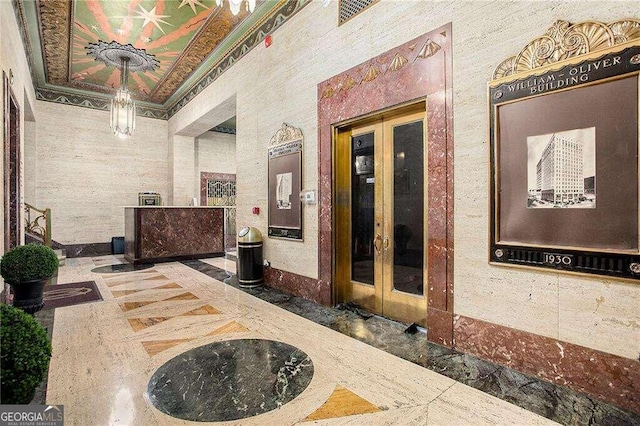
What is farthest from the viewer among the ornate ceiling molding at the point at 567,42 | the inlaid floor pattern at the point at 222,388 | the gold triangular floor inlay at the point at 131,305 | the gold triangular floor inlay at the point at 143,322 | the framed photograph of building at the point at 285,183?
the framed photograph of building at the point at 285,183

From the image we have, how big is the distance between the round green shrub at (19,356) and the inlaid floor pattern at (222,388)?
1.92 ft

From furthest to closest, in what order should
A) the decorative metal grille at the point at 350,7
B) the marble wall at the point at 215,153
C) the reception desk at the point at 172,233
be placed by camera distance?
the marble wall at the point at 215,153, the reception desk at the point at 172,233, the decorative metal grille at the point at 350,7

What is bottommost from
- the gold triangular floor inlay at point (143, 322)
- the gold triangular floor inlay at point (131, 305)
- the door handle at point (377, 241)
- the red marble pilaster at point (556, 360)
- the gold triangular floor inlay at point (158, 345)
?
the gold triangular floor inlay at point (158, 345)

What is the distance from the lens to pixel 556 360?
7.54 feet

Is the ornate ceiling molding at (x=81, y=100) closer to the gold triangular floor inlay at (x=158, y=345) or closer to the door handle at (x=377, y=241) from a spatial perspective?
the gold triangular floor inlay at (x=158, y=345)

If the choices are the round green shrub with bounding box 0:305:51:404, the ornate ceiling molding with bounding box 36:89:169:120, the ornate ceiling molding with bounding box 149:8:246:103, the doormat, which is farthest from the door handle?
the ornate ceiling molding with bounding box 36:89:169:120

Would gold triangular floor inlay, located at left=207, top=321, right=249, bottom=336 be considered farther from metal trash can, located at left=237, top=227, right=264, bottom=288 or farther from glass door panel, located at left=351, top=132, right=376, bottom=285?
metal trash can, located at left=237, top=227, right=264, bottom=288

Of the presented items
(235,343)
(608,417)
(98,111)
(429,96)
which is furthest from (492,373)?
(98,111)

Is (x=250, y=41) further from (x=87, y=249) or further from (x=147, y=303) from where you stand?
(x=87, y=249)

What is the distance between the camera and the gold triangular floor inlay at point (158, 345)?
9.38ft

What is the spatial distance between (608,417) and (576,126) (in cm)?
185

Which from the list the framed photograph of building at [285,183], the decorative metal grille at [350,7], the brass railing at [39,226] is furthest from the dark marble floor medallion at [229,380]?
the brass railing at [39,226]

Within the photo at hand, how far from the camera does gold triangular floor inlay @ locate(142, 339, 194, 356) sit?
2859 mm

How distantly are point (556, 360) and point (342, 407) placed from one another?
1.57m
